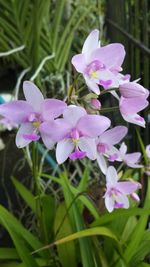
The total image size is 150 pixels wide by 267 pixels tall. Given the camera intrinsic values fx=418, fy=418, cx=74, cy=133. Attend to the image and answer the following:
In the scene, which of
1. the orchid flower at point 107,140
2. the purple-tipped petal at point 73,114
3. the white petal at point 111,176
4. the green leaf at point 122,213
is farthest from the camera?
the green leaf at point 122,213

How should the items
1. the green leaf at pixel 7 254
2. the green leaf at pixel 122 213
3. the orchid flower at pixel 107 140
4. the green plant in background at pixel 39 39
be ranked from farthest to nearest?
1. the green plant in background at pixel 39 39
2. the green leaf at pixel 7 254
3. the green leaf at pixel 122 213
4. the orchid flower at pixel 107 140

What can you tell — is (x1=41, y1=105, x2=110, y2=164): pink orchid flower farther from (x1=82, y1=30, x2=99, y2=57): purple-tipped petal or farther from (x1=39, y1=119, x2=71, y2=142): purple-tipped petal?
(x1=82, y1=30, x2=99, y2=57): purple-tipped petal

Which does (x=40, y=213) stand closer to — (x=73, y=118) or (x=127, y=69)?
(x=73, y=118)

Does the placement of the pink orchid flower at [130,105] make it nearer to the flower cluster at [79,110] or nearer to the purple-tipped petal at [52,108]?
the flower cluster at [79,110]

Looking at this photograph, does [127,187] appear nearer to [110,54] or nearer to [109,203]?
[109,203]

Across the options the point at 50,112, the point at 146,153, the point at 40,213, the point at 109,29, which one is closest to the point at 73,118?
the point at 50,112

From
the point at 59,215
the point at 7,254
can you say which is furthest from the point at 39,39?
the point at 7,254

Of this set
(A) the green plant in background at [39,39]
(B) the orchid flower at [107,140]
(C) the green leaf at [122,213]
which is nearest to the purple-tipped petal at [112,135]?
(B) the orchid flower at [107,140]
